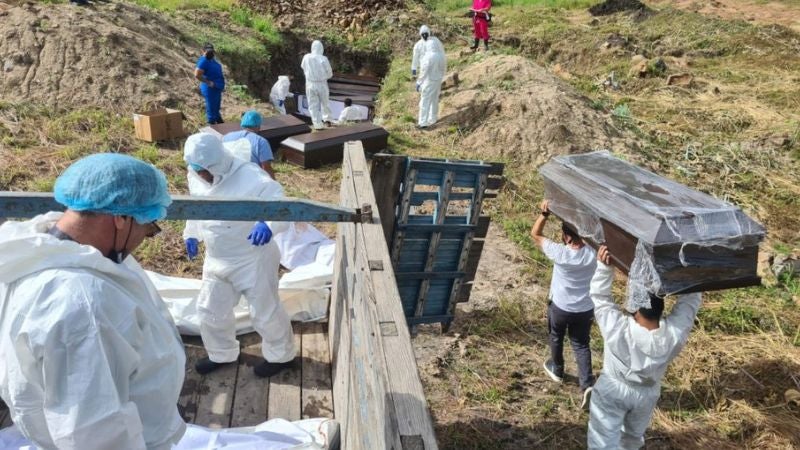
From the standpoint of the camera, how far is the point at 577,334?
13.4 ft

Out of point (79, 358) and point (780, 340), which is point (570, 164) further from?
point (780, 340)

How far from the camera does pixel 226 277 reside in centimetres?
352

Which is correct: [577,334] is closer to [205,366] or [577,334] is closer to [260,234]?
[260,234]

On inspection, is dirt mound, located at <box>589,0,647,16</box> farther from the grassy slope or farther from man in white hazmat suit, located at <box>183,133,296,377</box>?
man in white hazmat suit, located at <box>183,133,296,377</box>

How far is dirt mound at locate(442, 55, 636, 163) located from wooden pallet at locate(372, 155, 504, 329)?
533 cm

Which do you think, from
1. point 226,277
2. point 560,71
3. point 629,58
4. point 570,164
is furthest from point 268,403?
point 629,58

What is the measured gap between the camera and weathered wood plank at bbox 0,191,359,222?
8.05ft

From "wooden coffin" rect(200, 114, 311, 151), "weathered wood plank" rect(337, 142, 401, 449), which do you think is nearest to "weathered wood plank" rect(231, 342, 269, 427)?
"weathered wood plank" rect(337, 142, 401, 449)

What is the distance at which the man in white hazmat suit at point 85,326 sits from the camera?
1561 millimetres

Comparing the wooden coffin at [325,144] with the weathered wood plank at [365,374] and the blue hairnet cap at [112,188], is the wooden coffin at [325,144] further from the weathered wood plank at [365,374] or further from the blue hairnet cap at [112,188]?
the blue hairnet cap at [112,188]

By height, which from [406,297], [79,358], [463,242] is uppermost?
[79,358]

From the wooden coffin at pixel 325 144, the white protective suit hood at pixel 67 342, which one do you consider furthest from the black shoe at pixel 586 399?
the wooden coffin at pixel 325 144

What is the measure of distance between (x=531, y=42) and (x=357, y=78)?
5.96m

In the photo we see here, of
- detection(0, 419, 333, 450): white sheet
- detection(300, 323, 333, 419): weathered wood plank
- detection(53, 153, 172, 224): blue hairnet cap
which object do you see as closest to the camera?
detection(53, 153, 172, 224): blue hairnet cap
